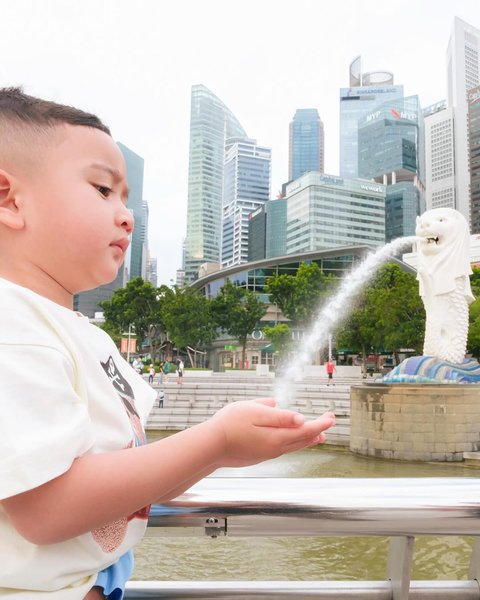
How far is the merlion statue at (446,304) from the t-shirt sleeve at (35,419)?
36.4 ft

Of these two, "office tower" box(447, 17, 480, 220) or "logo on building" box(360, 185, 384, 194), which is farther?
"office tower" box(447, 17, 480, 220)

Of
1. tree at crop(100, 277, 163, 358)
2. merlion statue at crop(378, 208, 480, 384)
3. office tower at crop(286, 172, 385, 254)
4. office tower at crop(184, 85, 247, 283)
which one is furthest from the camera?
office tower at crop(184, 85, 247, 283)

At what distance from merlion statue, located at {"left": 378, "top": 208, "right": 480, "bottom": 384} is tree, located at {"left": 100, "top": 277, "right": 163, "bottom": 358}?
31069 millimetres

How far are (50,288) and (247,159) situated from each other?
148 metres

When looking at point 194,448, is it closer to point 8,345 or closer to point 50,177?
point 8,345

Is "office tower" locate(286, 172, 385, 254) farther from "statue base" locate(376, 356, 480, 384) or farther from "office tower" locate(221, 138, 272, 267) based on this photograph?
"statue base" locate(376, 356, 480, 384)

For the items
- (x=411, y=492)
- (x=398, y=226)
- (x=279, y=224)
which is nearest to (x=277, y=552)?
(x=411, y=492)

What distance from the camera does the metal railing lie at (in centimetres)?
103

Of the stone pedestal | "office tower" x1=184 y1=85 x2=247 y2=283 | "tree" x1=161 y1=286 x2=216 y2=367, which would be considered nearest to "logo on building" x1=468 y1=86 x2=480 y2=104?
"office tower" x1=184 y1=85 x2=247 y2=283

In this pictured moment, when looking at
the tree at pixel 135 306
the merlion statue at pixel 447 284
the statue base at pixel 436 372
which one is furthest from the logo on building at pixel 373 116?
the statue base at pixel 436 372

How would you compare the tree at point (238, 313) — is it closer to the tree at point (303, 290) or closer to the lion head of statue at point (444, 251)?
the tree at point (303, 290)

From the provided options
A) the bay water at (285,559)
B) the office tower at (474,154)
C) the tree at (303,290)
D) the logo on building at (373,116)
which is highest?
the logo on building at (373,116)

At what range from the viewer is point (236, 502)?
1.05m

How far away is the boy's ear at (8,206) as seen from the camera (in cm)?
82
